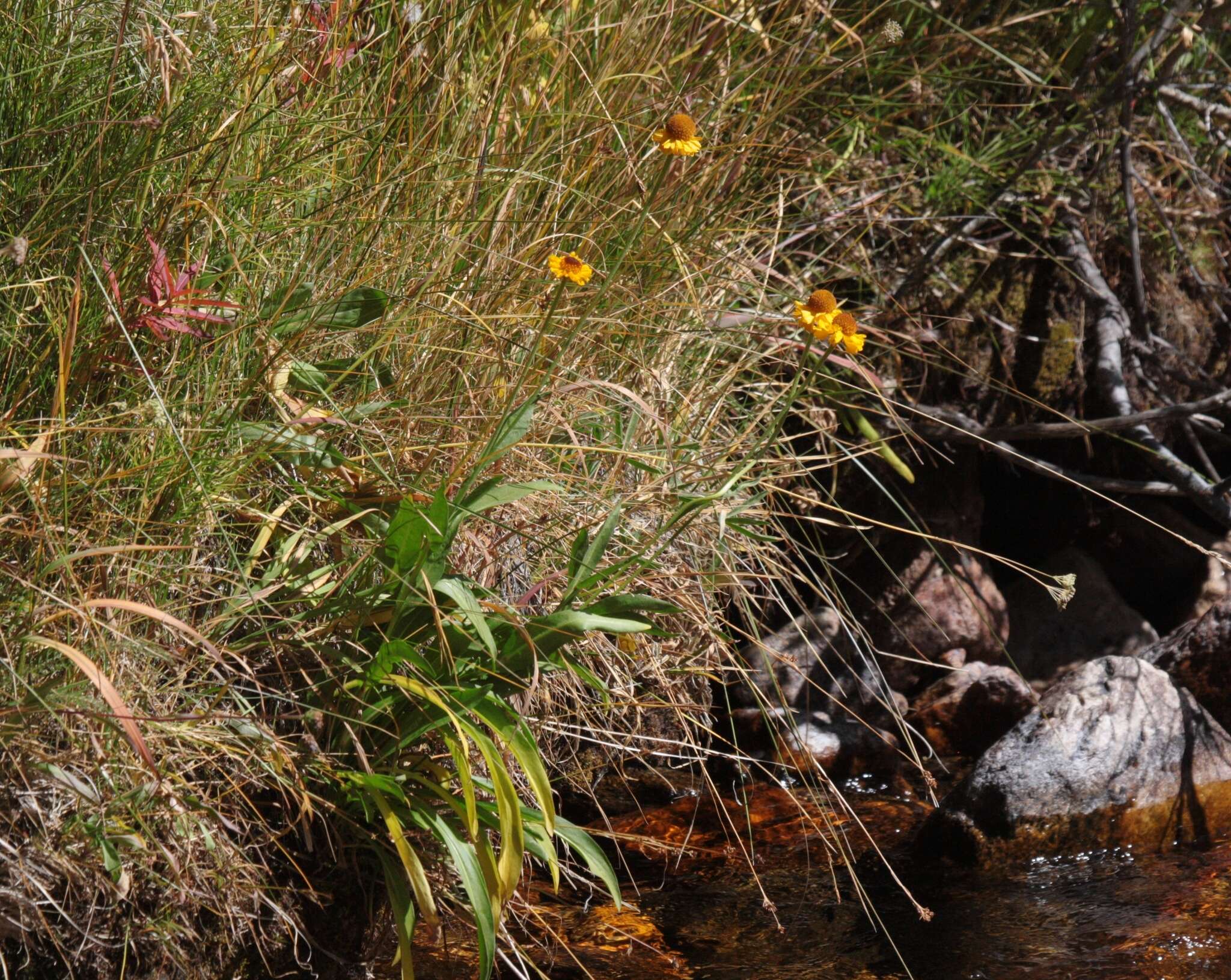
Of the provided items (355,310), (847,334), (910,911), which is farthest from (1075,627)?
(355,310)

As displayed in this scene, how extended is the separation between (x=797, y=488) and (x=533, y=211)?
88 centimetres

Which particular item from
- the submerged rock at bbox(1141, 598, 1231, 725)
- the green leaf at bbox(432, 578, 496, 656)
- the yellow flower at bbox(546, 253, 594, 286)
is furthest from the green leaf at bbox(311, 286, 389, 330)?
the submerged rock at bbox(1141, 598, 1231, 725)

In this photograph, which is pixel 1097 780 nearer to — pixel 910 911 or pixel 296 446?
pixel 910 911

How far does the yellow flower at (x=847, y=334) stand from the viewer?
178 cm

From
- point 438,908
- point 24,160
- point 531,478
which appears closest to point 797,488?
point 531,478

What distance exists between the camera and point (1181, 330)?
12.2 feet

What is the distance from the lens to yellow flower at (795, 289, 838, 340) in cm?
175

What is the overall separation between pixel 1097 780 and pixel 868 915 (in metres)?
0.77

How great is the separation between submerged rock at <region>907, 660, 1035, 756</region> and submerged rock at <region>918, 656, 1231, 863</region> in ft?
1.05

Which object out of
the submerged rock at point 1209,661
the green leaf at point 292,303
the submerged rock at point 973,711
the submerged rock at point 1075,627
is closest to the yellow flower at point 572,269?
the green leaf at point 292,303

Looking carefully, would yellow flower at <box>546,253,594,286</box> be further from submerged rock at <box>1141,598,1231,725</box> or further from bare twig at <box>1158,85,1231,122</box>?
bare twig at <box>1158,85,1231,122</box>

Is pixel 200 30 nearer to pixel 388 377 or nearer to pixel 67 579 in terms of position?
pixel 388 377

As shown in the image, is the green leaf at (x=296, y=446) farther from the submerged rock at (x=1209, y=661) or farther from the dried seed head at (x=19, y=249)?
the submerged rock at (x=1209, y=661)

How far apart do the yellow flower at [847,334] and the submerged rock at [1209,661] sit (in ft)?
5.88
